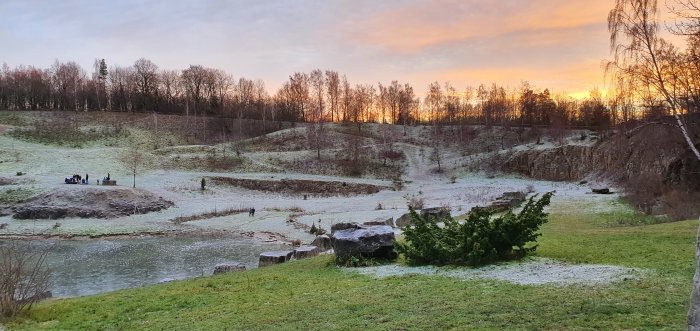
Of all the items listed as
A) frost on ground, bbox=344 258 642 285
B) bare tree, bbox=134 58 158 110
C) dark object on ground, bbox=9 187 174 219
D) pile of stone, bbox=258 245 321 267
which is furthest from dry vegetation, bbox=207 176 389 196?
bare tree, bbox=134 58 158 110

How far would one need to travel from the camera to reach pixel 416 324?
808 cm

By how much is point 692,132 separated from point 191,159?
2549 inches

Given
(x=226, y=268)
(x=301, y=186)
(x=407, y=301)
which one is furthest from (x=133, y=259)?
(x=301, y=186)

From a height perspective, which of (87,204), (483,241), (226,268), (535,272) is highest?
(483,241)

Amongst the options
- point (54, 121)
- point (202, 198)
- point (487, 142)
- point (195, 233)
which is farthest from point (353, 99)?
point (195, 233)

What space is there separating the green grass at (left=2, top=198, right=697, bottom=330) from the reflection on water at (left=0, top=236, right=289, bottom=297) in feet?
20.8

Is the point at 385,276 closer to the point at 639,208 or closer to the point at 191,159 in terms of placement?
the point at 639,208

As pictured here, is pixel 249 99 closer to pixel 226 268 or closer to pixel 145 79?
pixel 145 79

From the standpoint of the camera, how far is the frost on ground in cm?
1034

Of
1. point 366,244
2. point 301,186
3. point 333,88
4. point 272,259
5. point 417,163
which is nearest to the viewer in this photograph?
point 366,244

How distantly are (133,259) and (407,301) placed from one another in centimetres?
2106

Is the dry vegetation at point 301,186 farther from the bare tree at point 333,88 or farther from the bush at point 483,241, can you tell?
the bare tree at point 333,88

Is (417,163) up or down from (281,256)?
up

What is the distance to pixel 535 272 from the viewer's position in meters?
11.7
